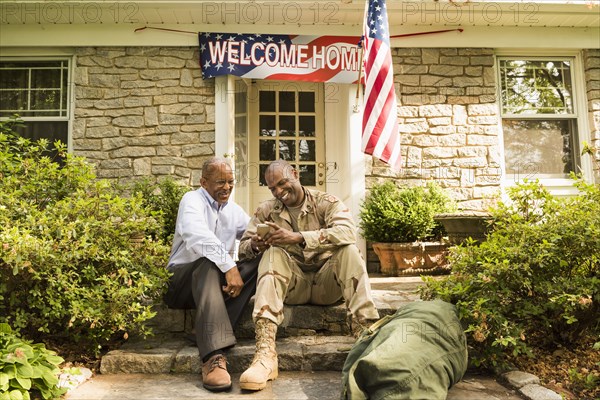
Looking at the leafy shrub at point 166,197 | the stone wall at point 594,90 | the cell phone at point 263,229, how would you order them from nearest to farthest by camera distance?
the cell phone at point 263,229 → the leafy shrub at point 166,197 → the stone wall at point 594,90

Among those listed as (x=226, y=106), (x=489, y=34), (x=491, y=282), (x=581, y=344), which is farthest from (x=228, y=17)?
(x=581, y=344)

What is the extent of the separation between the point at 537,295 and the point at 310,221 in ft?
4.47

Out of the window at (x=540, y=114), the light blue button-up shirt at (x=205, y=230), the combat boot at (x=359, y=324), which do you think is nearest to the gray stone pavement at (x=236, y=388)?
the combat boot at (x=359, y=324)

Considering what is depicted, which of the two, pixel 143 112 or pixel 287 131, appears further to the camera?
pixel 287 131

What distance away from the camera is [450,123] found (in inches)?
222

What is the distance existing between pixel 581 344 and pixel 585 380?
1.67ft

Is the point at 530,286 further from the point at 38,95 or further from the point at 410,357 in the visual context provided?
the point at 38,95

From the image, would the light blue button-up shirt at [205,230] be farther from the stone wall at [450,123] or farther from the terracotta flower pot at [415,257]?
the stone wall at [450,123]

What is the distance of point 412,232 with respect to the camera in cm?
491

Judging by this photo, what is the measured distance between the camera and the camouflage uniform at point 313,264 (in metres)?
2.65

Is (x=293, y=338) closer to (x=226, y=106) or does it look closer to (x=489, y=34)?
(x=226, y=106)

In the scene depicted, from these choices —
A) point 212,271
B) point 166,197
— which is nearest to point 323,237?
point 212,271

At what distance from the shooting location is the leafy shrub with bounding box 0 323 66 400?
2068 mm

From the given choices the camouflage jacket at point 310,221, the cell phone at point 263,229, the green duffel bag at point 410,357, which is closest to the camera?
the green duffel bag at point 410,357
